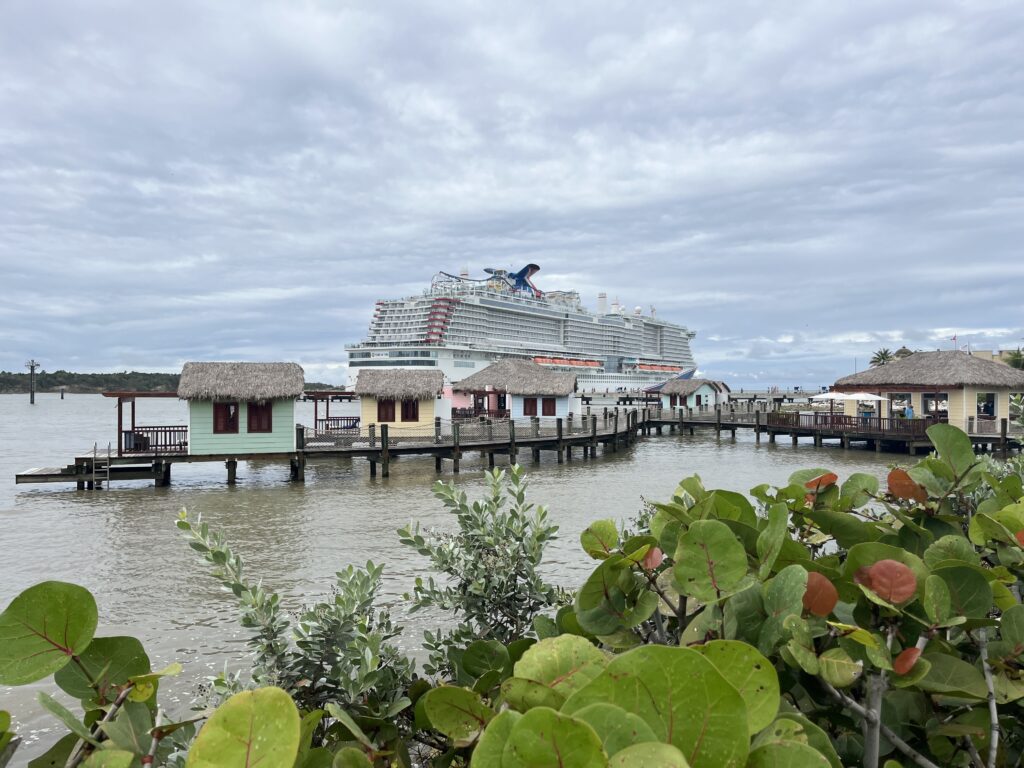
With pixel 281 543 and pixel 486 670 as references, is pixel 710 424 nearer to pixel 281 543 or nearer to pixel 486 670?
pixel 281 543

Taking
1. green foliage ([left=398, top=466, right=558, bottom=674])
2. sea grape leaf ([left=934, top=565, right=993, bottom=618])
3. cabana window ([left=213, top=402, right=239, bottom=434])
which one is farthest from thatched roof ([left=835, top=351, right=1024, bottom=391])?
sea grape leaf ([left=934, top=565, right=993, bottom=618])

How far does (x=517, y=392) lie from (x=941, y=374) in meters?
19.0

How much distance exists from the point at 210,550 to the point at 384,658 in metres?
0.66

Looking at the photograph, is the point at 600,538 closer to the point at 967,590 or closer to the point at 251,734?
the point at 967,590

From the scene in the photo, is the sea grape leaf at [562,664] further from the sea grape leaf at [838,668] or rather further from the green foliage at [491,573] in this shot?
the green foliage at [491,573]

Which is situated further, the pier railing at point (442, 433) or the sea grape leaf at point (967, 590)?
the pier railing at point (442, 433)

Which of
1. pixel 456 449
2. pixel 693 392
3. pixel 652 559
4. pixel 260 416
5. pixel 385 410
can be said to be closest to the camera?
pixel 652 559

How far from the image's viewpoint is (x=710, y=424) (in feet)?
130

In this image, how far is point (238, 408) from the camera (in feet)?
72.2

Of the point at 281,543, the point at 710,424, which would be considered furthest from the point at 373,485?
the point at 710,424

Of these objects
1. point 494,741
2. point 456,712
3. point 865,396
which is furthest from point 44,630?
point 865,396

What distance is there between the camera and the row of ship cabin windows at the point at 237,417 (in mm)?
21828

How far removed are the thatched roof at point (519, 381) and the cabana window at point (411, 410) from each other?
5.34m

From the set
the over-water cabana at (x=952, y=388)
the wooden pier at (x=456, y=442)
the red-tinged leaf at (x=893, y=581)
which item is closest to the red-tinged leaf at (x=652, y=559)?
the red-tinged leaf at (x=893, y=581)
